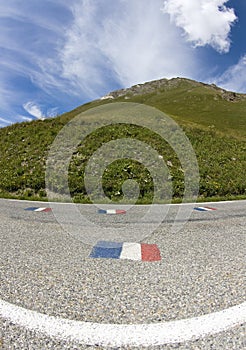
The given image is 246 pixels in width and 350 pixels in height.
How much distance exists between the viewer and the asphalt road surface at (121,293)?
7.42 feet

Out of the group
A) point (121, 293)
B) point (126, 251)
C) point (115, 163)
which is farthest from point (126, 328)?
point (115, 163)

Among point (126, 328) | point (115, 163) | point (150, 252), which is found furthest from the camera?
point (115, 163)

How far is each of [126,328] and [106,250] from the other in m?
2.24

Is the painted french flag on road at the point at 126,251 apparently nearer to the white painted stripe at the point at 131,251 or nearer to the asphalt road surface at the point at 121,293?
the white painted stripe at the point at 131,251

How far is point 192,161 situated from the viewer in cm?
1709

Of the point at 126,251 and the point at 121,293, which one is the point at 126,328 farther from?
the point at 126,251

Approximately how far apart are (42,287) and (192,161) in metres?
15.0

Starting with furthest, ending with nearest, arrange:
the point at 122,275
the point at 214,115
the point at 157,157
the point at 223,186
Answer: the point at 214,115 → the point at 157,157 → the point at 223,186 → the point at 122,275

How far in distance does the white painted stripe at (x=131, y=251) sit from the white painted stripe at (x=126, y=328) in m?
1.78

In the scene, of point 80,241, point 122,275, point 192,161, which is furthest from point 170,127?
point 122,275

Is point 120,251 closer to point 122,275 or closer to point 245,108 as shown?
point 122,275

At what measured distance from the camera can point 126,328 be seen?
7.86ft

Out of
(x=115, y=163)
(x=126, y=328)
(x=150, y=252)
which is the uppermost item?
(x=115, y=163)


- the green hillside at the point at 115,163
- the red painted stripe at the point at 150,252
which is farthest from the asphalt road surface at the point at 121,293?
the green hillside at the point at 115,163
